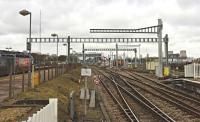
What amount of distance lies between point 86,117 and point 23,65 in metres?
30.7

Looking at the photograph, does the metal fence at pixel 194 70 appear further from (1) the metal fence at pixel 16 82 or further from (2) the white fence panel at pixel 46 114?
(2) the white fence panel at pixel 46 114

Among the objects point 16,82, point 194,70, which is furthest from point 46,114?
point 194,70

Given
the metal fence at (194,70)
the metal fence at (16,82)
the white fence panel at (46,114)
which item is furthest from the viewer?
the metal fence at (194,70)

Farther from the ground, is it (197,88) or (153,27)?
(153,27)

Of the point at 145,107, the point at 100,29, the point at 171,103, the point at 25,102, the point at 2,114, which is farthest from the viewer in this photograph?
the point at 100,29

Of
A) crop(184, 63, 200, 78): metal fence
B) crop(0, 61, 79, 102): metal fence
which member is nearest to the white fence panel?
crop(0, 61, 79, 102): metal fence

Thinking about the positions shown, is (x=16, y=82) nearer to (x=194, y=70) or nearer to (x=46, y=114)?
(x=46, y=114)

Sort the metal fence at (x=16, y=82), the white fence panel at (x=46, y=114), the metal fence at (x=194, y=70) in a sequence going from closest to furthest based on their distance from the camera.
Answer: the white fence panel at (x=46, y=114) < the metal fence at (x=16, y=82) < the metal fence at (x=194, y=70)

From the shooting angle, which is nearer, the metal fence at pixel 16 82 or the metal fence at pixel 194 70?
the metal fence at pixel 16 82

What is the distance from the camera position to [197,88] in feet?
113

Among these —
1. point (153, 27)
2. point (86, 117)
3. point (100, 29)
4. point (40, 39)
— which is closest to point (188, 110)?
point (86, 117)

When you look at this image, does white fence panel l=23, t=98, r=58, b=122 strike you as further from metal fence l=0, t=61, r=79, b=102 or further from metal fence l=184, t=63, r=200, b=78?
metal fence l=184, t=63, r=200, b=78

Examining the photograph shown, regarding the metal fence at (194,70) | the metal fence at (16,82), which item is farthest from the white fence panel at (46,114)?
the metal fence at (194,70)

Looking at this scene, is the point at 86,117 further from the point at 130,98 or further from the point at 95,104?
the point at 130,98
